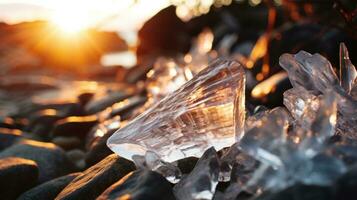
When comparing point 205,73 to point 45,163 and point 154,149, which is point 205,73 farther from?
point 45,163

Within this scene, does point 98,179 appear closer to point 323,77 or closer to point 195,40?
point 323,77

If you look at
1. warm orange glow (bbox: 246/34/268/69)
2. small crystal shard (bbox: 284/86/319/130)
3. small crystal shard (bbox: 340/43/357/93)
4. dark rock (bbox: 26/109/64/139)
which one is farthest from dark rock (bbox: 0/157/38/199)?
warm orange glow (bbox: 246/34/268/69)

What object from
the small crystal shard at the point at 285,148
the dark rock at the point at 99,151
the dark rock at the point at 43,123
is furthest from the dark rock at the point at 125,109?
the small crystal shard at the point at 285,148

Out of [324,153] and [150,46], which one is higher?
[324,153]

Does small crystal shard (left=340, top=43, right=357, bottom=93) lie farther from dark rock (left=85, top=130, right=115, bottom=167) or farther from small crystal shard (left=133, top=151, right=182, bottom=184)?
dark rock (left=85, top=130, right=115, bottom=167)

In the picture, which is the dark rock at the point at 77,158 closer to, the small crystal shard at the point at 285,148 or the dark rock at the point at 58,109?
the small crystal shard at the point at 285,148

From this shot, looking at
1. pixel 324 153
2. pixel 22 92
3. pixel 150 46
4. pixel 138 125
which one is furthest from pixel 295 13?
pixel 150 46
